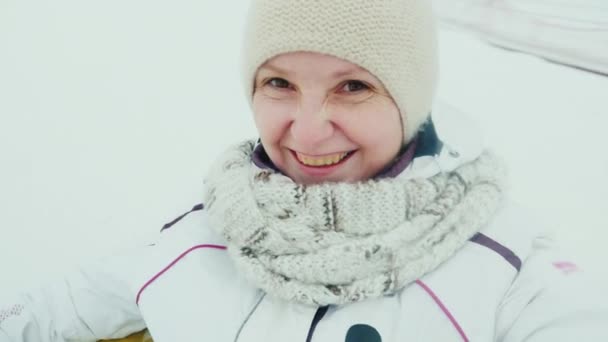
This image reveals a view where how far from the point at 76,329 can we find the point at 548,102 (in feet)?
3.73

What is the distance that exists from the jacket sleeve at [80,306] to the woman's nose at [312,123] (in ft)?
1.12

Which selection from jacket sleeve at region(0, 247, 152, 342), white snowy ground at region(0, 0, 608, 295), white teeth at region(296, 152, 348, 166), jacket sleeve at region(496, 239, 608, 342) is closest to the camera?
jacket sleeve at region(496, 239, 608, 342)

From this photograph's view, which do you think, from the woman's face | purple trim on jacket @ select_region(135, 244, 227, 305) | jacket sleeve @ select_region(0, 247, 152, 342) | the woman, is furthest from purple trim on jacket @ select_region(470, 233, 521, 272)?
jacket sleeve @ select_region(0, 247, 152, 342)

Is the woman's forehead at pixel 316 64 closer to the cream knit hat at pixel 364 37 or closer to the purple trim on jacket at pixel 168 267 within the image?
the cream knit hat at pixel 364 37

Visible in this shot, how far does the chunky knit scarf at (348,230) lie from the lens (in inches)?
23.3

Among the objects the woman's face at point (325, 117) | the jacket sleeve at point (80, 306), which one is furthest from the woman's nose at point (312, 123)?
the jacket sleeve at point (80, 306)

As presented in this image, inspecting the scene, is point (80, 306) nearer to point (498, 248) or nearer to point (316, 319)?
point (316, 319)

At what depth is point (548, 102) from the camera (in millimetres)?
1221

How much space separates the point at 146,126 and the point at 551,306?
3.49ft

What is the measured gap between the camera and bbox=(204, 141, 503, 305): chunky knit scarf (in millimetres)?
592

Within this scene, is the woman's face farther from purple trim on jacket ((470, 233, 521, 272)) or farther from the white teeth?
purple trim on jacket ((470, 233, 521, 272))

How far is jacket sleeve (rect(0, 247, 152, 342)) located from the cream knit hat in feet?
1.25

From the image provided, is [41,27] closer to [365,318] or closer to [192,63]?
[192,63]

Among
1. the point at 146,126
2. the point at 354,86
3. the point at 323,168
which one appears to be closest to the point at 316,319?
the point at 323,168
